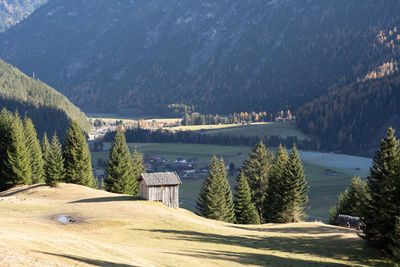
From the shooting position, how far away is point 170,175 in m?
71.1

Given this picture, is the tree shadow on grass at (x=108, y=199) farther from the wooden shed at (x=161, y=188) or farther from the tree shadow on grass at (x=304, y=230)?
the tree shadow on grass at (x=304, y=230)

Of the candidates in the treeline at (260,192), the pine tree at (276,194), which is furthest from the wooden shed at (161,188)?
the pine tree at (276,194)

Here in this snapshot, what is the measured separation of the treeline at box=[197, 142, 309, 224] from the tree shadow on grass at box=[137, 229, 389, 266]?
19812 millimetres

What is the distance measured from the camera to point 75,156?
8950 centimetres

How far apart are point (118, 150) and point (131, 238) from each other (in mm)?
43112

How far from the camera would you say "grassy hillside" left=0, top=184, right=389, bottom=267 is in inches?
1403

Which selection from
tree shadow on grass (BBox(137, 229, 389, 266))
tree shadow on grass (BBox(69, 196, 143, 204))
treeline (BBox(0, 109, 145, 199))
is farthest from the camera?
treeline (BBox(0, 109, 145, 199))

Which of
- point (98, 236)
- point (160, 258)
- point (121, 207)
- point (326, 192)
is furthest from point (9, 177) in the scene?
point (326, 192)

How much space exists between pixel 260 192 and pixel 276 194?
45.3 feet

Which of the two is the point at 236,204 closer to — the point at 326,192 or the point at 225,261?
the point at 225,261

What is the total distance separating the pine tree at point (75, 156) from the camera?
292 feet

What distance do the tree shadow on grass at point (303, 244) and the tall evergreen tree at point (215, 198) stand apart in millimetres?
27923

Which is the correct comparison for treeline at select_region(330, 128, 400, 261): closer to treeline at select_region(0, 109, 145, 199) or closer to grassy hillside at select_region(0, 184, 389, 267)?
grassy hillside at select_region(0, 184, 389, 267)

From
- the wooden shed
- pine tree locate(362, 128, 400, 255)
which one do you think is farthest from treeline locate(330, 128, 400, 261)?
the wooden shed
